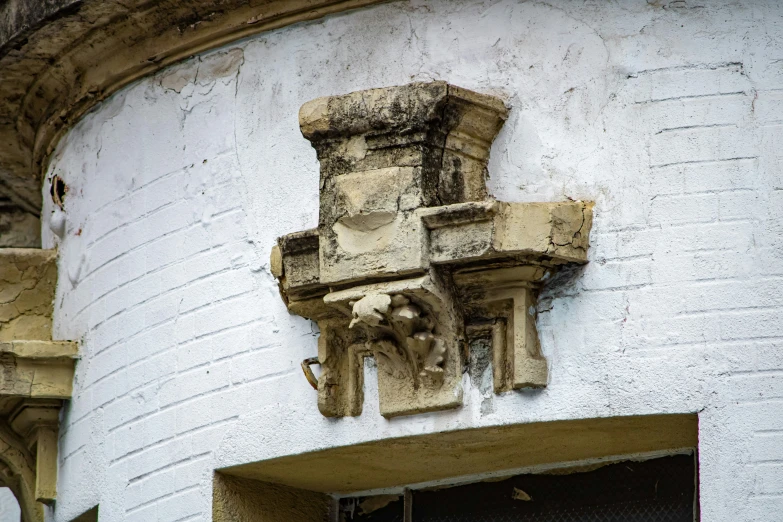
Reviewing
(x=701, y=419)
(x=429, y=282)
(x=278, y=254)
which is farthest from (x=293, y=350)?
(x=701, y=419)

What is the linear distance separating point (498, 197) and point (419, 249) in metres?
0.42

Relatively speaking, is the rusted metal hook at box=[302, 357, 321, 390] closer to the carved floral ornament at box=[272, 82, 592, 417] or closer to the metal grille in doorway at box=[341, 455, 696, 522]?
the carved floral ornament at box=[272, 82, 592, 417]

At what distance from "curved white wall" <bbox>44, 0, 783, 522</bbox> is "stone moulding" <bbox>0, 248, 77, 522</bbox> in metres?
0.09

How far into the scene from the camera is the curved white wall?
5.38 meters

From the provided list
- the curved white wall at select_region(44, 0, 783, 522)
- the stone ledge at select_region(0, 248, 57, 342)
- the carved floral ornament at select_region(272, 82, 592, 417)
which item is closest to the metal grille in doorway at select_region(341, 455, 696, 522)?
the curved white wall at select_region(44, 0, 783, 522)

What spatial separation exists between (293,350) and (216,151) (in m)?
0.91

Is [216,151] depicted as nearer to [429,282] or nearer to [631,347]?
[429,282]

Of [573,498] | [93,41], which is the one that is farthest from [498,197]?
[93,41]

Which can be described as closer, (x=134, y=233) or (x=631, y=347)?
(x=631, y=347)

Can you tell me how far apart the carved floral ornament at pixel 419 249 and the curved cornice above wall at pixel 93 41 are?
2.28 feet

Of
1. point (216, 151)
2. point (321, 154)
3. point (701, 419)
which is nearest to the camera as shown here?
point (701, 419)

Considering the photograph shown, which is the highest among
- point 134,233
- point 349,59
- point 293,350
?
point 349,59

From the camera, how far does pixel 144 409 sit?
6.34 metres

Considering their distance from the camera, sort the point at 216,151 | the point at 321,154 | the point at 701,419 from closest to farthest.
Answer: the point at 701,419 < the point at 321,154 < the point at 216,151
